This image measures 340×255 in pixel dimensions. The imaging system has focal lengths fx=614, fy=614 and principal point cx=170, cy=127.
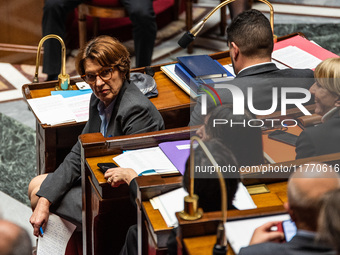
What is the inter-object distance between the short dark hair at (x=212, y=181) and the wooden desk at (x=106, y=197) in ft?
1.71

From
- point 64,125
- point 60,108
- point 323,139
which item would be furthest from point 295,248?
point 60,108

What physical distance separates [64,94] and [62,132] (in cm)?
27

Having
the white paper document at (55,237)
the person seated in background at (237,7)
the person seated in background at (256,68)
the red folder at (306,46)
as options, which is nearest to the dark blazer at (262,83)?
the person seated in background at (256,68)

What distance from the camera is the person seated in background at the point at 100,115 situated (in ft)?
9.62

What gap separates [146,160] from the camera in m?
2.67

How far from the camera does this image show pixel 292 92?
127 inches

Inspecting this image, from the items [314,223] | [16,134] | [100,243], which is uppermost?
[314,223]

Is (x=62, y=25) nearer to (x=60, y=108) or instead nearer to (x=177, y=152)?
(x=60, y=108)

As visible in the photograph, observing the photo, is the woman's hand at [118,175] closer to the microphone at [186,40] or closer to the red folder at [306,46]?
the microphone at [186,40]

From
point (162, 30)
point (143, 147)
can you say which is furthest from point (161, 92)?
point (162, 30)

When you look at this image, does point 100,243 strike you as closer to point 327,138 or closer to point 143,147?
point 143,147

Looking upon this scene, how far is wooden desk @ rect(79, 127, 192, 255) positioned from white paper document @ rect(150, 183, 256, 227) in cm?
26

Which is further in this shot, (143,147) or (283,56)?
(283,56)

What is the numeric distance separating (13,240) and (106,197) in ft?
3.47
